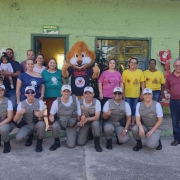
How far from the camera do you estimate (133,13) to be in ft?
22.7

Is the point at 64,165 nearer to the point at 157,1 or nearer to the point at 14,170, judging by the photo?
the point at 14,170

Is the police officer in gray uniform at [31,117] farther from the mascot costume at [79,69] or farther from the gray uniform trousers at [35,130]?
the mascot costume at [79,69]

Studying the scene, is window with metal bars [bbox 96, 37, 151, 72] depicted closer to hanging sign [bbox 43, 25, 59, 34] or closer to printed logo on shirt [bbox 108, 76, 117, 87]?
hanging sign [bbox 43, 25, 59, 34]

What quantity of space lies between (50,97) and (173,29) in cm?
409

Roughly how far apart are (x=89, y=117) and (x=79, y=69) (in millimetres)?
1092

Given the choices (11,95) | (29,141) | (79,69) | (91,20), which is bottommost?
(29,141)

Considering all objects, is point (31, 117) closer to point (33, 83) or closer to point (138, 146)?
point (33, 83)

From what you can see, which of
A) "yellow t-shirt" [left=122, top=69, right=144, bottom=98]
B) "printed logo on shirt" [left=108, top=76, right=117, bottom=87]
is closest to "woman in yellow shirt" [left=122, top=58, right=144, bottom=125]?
"yellow t-shirt" [left=122, top=69, right=144, bottom=98]

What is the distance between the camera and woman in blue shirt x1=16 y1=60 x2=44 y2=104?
4.82 meters

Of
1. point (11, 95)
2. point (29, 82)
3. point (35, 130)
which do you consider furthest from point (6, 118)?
point (11, 95)

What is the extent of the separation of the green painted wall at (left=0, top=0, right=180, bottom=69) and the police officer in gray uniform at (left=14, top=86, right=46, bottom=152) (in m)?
2.53

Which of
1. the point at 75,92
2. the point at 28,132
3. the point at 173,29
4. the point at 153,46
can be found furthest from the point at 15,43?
the point at 173,29

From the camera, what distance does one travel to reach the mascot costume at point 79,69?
203 inches

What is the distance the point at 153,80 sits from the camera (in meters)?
5.68
